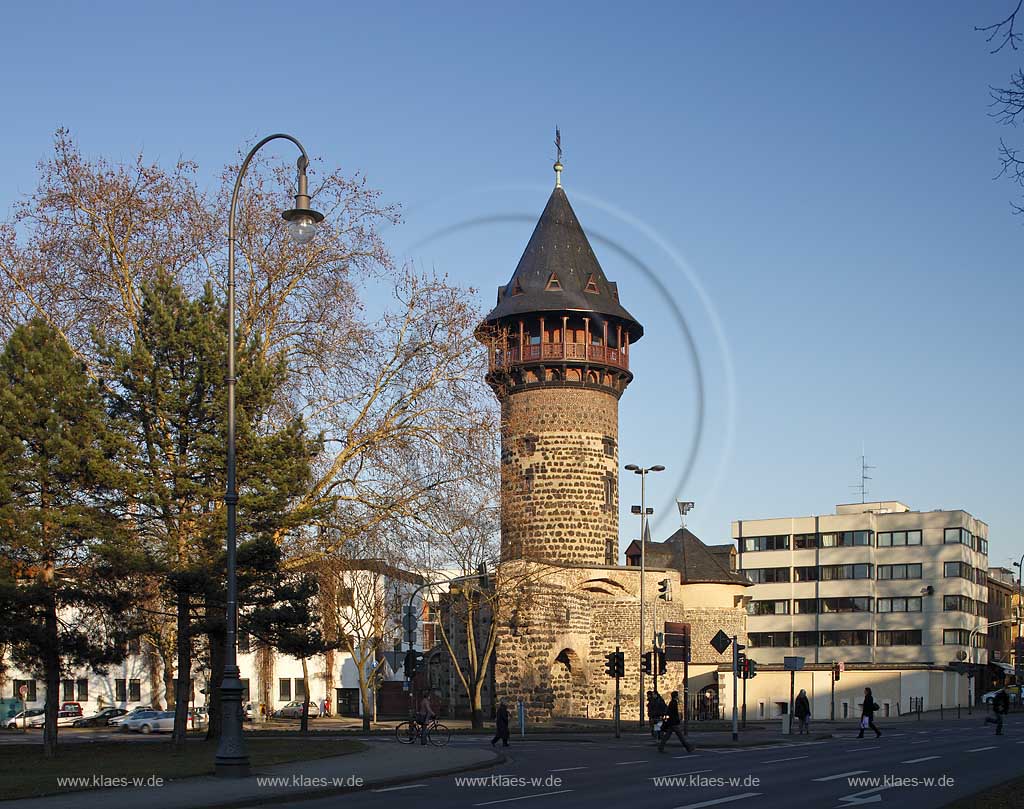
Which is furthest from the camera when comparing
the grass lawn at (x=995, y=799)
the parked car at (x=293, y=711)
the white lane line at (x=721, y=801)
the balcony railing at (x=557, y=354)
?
the parked car at (x=293, y=711)

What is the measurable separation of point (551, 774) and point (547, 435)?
35465mm

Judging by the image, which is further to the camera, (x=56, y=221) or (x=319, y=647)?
(x=56, y=221)

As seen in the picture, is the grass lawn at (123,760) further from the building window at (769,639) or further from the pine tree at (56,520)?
the building window at (769,639)

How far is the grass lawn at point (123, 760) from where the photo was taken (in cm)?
2238

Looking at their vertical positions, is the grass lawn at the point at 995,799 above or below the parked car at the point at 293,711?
above

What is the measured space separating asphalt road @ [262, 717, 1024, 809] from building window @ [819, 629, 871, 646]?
220 feet


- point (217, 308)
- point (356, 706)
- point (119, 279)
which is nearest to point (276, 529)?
point (217, 308)

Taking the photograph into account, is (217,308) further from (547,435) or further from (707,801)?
(547,435)

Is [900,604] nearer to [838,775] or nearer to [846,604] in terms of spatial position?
[846,604]

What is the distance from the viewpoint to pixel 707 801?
61.3ft

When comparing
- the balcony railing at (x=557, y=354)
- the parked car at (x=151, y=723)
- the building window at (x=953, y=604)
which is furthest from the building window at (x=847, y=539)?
the parked car at (x=151, y=723)

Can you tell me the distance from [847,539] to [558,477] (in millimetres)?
52690

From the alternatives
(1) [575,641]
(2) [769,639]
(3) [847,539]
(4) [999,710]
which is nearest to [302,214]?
(4) [999,710]

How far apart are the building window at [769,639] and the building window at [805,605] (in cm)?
228
